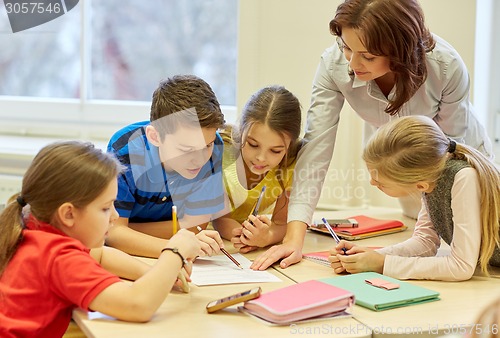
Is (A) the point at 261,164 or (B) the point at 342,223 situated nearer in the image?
(A) the point at 261,164

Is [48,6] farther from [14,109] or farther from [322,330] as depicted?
[322,330]

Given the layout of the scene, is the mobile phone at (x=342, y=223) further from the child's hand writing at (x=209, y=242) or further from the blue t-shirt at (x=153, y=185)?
the child's hand writing at (x=209, y=242)

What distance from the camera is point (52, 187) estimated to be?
4.87 ft

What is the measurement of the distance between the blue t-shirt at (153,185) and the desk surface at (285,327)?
428 millimetres

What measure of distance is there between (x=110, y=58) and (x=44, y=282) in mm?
2262

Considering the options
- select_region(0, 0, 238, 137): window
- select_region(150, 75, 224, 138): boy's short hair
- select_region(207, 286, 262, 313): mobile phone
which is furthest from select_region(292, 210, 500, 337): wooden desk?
select_region(0, 0, 238, 137): window

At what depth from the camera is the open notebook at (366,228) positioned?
2.21 meters

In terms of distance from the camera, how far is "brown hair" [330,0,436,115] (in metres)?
1.87

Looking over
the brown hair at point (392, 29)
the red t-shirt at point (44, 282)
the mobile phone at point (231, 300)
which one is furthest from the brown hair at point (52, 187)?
the brown hair at point (392, 29)

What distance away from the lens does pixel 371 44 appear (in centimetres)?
188

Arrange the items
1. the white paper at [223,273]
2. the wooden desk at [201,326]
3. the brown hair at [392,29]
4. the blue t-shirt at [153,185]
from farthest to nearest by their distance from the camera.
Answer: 1. the blue t-shirt at [153,185]
2. the brown hair at [392,29]
3. the white paper at [223,273]
4. the wooden desk at [201,326]

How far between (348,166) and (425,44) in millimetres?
1074

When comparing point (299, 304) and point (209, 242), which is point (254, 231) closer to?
point (209, 242)

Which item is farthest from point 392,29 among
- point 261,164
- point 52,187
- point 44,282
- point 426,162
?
point 44,282
